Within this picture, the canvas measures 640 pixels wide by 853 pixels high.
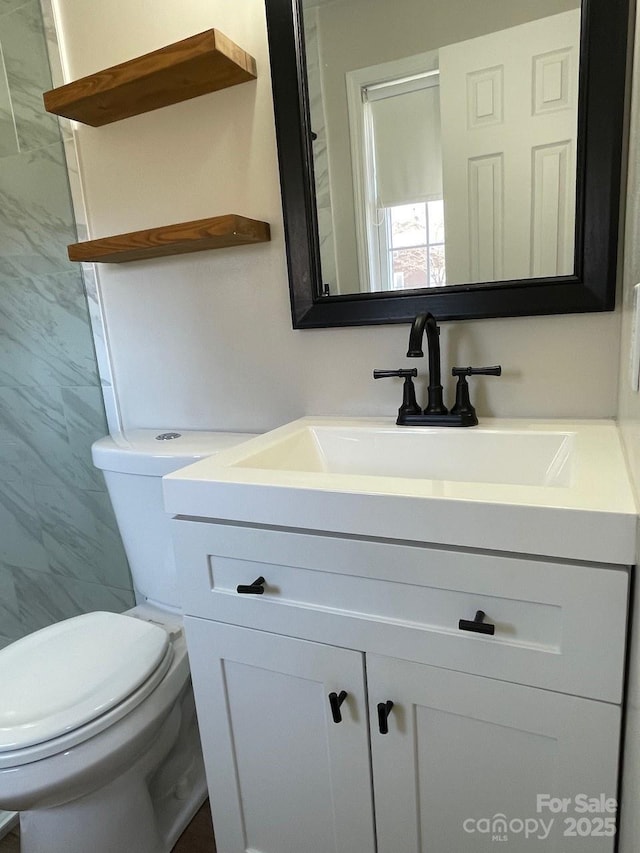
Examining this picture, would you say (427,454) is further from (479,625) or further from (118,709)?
(118,709)

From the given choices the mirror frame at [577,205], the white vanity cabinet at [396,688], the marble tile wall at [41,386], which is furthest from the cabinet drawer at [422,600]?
the marble tile wall at [41,386]

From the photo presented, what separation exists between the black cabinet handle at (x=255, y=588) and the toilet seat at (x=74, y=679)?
0.38 metres

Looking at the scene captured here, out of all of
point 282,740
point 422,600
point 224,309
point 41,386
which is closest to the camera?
point 422,600

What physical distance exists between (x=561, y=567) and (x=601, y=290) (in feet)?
1.89

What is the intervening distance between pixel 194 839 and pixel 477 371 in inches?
47.5

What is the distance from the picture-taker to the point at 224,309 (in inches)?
52.4

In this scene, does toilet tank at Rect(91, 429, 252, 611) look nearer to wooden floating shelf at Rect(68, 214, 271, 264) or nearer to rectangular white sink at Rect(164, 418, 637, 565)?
rectangular white sink at Rect(164, 418, 637, 565)

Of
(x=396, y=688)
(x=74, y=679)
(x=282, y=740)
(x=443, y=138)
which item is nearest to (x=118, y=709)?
(x=74, y=679)

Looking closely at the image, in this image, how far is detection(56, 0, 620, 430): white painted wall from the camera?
1071 mm

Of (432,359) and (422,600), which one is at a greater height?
(432,359)

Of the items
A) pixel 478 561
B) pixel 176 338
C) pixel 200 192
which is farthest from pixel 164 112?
pixel 478 561

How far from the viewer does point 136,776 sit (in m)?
1.09

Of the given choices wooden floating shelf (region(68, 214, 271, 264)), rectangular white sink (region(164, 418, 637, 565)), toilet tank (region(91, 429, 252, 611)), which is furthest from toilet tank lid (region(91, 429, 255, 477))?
wooden floating shelf (region(68, 214, 271, 264))

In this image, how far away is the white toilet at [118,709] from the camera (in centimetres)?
92
